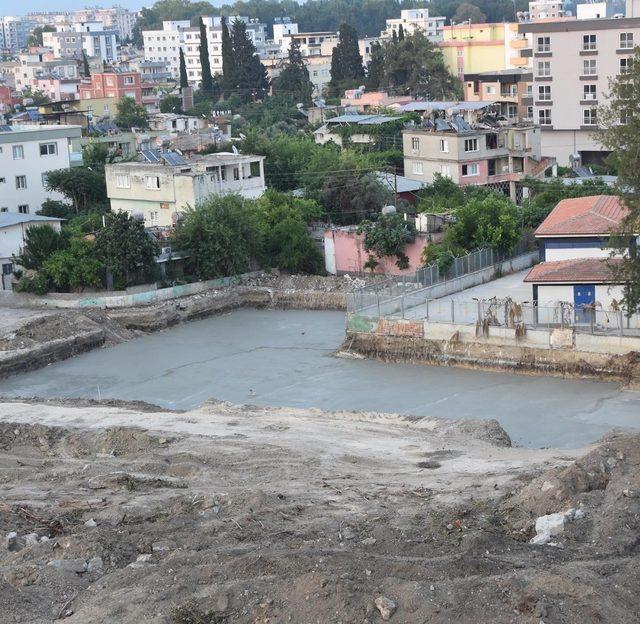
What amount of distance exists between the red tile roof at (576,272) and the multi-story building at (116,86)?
5792 cm

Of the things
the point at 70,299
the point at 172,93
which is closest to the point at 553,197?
the point at 70,299

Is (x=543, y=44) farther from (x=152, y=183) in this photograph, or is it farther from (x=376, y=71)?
(x=376, y=71)

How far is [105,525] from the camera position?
14172 mm

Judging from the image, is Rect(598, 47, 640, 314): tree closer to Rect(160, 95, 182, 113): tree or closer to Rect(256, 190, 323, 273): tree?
Rect(256, 190, 323, 273): tree

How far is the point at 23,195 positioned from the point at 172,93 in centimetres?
4726

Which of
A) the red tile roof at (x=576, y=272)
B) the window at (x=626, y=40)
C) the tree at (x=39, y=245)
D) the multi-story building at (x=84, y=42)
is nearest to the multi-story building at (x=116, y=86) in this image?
the window at (x=626, y=40)

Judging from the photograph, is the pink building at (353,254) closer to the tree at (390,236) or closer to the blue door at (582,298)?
the tree at (390,236)

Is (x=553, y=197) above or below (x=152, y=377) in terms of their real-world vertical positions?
above

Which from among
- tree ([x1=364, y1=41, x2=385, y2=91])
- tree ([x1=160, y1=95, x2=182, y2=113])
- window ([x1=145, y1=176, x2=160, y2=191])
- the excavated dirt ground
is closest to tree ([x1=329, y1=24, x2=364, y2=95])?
tree ([x1=364, y1=41, x2=385, y2=91])

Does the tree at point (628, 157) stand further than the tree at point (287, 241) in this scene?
No

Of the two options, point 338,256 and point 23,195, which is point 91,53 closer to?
point 23,195

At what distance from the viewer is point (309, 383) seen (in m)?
26.8

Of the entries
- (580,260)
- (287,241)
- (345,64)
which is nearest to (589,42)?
(287,241)

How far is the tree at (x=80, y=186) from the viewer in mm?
44656
